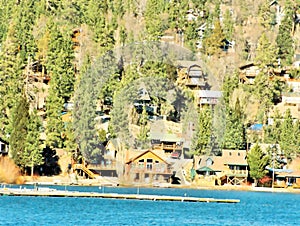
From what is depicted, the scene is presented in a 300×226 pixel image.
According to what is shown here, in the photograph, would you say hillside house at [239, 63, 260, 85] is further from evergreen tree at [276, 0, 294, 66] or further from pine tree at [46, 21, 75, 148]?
pine tree at [46, 21, 75, 148]

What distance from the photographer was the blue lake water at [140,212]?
6806 cm

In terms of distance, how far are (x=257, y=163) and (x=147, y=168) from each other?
32.6 ft

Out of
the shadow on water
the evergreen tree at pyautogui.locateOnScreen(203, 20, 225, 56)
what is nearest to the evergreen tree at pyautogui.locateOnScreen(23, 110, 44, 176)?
the shadow on water

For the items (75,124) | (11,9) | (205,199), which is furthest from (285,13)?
(205,199)

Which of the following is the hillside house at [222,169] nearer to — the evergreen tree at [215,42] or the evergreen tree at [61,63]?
the evergreen tree at [61,63]

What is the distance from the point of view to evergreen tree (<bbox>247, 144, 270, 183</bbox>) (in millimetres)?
102438

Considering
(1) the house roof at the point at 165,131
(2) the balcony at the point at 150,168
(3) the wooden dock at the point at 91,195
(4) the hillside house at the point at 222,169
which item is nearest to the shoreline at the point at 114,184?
(4) the hillside house at the point at 222,169

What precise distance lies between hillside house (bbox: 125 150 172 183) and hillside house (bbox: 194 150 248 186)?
3.70 meters

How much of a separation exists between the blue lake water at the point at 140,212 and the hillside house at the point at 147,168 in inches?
417

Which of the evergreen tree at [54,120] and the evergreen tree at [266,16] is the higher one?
the evergreen tree at [266,16]

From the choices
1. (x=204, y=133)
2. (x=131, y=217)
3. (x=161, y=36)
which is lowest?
(x=131, y=217)

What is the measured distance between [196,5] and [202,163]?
38361mm

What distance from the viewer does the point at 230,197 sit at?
92.6 metres

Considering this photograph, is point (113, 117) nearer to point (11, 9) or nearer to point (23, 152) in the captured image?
point (23, 152)
